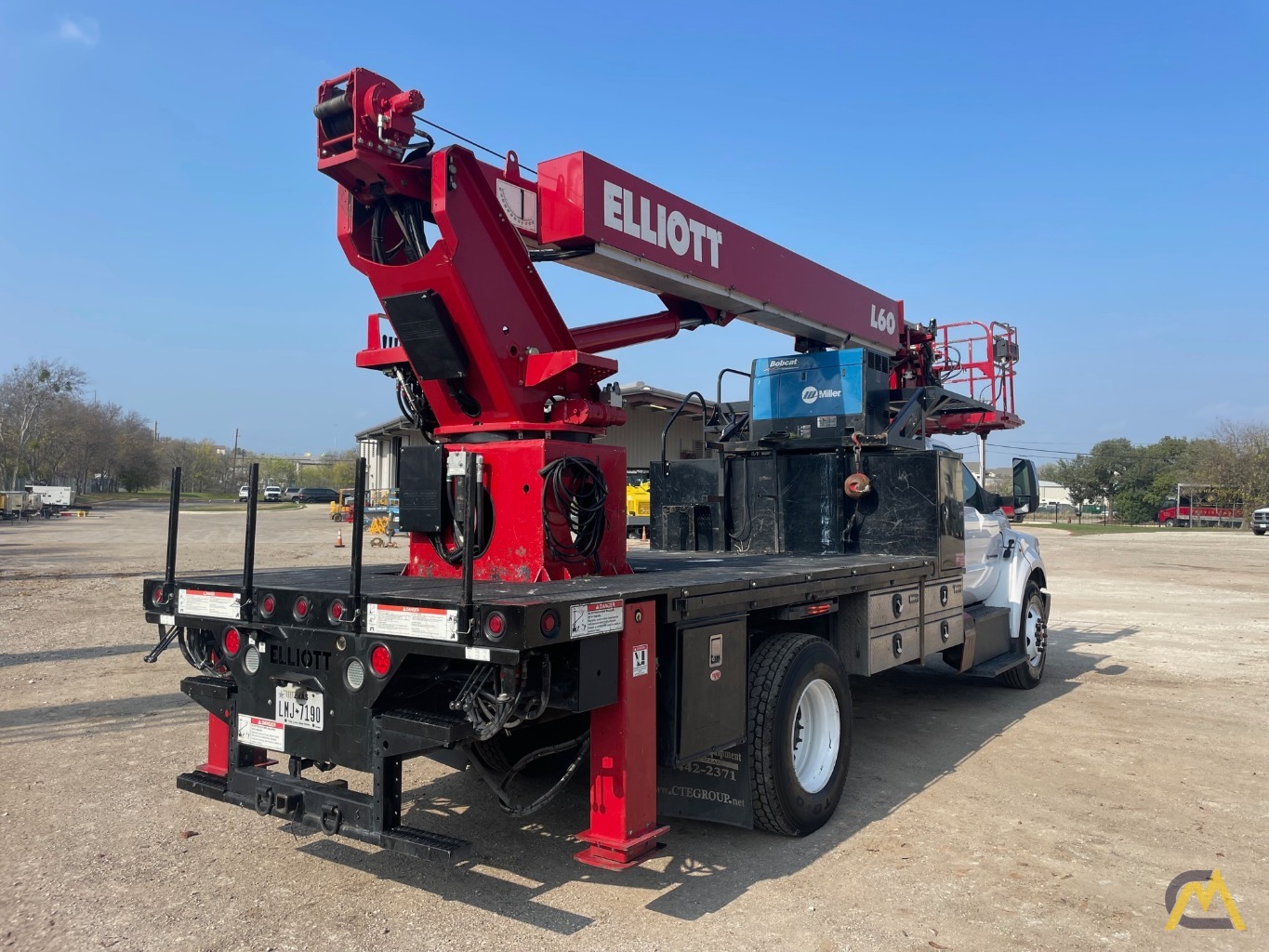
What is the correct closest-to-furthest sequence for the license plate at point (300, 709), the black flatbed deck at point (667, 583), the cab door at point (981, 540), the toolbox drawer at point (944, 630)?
the black flatbed deck at point (667, 583), the license plate at point (300, 709), the toolbox drawer at point (944, 630), the cab door at point (981, 540)

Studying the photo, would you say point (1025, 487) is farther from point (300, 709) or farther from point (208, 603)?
point (208, 603)

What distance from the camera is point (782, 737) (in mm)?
4543

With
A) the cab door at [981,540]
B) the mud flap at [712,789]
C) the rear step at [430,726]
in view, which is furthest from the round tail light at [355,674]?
the cab door at [981,540]

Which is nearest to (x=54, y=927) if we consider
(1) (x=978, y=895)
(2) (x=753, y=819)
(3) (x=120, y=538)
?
(2) (x=753, y=819)

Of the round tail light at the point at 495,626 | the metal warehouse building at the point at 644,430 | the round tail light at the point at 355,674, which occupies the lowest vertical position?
the round tail light at the point at 355,674

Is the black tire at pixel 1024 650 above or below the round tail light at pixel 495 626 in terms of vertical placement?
below

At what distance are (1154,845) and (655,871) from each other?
2.63m

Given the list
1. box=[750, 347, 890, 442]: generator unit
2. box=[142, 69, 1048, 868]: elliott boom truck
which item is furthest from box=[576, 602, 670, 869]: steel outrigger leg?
box=[750, 347, 890, 442]: generator unit

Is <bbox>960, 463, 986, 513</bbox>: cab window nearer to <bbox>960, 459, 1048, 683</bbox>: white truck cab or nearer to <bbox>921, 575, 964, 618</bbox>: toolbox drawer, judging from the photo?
<bbox>960, 459, 1048, 683</bbox>: white truck cab

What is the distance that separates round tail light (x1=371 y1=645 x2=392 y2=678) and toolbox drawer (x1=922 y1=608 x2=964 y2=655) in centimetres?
414

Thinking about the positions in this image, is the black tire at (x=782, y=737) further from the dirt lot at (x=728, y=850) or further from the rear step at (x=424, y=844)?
the rear step at (x=424, y=844)

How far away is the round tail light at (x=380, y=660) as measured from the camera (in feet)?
12.1

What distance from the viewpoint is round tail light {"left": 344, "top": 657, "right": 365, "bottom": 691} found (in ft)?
12.4

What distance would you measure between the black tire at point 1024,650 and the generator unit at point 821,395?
2.55m
